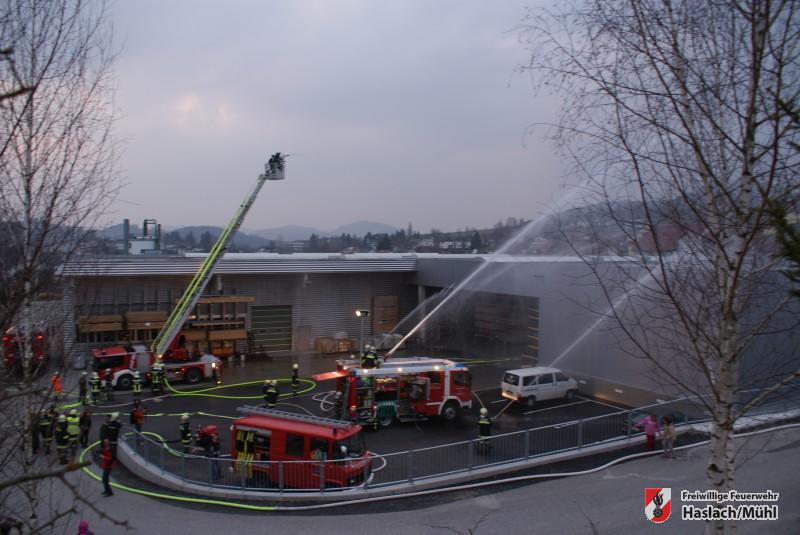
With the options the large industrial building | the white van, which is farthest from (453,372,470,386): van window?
the large industrial building

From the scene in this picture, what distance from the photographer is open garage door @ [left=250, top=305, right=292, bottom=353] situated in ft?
79.9

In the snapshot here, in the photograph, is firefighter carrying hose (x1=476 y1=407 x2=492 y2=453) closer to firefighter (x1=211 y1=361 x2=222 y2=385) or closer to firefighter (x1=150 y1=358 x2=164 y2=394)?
firefighter (x1=211 y1=361 x2=222 y2=385)

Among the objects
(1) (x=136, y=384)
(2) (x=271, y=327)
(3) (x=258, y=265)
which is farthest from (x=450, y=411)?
(2) (x=271, y=327)

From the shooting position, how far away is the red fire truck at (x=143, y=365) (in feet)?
57.7

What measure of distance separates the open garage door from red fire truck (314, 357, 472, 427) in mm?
10576

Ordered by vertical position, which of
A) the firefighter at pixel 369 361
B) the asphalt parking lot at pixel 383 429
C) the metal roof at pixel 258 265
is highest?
the metal roof at pixel 258 265

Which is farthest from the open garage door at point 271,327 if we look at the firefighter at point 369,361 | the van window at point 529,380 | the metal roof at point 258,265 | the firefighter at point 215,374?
the van window at point 529,380

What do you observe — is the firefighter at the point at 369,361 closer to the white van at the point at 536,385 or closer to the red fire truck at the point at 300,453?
the red fire truck at the point at 300,453

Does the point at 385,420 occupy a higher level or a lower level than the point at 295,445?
lower

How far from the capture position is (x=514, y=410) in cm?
1552

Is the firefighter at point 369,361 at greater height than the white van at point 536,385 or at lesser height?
greater

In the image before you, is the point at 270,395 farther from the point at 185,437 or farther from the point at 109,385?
the point at 109,385

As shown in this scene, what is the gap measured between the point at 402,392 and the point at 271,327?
1198 centimetres

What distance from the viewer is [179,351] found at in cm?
1911
